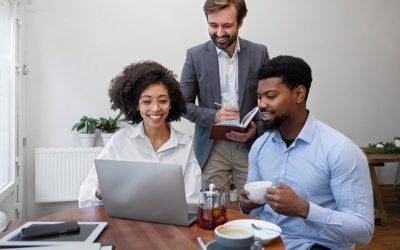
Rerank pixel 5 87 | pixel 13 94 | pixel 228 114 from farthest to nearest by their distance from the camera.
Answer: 1. pixel 13 94
2. pixel 5 87
3. pixel 228 114

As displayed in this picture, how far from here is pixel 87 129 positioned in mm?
3342

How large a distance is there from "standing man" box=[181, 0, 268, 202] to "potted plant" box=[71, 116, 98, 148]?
1.37 meters

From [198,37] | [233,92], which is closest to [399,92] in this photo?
[198,37]

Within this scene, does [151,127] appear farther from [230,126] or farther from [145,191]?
[145,191]

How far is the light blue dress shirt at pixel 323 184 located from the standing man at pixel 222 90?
56cm

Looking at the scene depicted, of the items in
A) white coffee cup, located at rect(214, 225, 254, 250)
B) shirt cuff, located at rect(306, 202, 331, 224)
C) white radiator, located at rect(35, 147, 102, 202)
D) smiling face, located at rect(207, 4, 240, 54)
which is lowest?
white radiator, located at rect(35, 147, 102, 202)

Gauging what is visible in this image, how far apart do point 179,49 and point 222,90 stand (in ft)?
4.97

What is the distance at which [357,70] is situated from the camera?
418 centimetres

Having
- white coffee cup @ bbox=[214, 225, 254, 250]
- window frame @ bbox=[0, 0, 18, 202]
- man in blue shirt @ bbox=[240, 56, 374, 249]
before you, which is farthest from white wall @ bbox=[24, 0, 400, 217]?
white coffee cup @ bbox=[214, 225, 254, 250]

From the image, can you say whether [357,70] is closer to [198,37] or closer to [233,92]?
[198,37]

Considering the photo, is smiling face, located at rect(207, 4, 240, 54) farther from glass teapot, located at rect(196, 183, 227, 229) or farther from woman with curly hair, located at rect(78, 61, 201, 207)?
glass teapot, located at rect(196, 183, 227, 229)

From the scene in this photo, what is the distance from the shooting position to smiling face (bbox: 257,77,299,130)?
1497 millimetres

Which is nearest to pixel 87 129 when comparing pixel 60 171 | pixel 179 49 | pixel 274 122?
pixel 60 171

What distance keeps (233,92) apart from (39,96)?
1.91 metres
